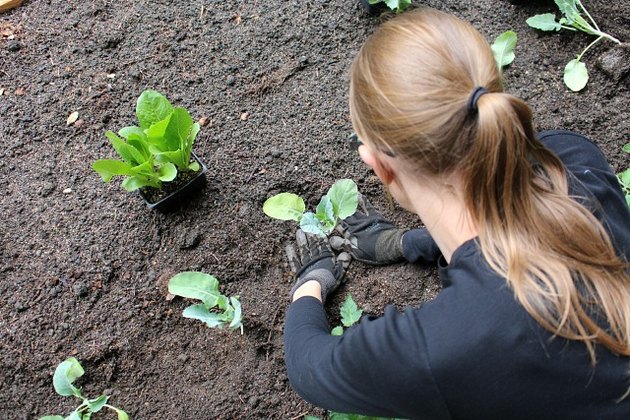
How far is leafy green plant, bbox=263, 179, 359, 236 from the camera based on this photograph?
1699mm

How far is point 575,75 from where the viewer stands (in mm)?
2061

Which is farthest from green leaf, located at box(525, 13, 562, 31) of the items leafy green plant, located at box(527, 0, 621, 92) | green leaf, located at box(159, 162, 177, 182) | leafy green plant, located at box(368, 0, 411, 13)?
green leaf, located at box(159, 162, 177, 182)

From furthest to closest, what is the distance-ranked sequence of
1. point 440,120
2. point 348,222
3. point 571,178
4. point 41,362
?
point 348,222
point 41,362
point 571,178
point 440,120

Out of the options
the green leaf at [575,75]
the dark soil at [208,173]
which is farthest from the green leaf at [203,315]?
the green leaf at [575,75]

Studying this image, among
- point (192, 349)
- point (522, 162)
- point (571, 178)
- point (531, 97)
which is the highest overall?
point (522, 162)

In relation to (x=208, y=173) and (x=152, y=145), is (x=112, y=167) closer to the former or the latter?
(x=152, y=145)

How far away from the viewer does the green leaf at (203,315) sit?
161 cm

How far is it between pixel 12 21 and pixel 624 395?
2.62 meters

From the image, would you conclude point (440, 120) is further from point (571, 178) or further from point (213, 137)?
point (213, 137)

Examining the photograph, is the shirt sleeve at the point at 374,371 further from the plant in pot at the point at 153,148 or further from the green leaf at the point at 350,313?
the plant in pot at the point at 153,148

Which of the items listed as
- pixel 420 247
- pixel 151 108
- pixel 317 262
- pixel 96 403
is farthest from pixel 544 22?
pixel 96 403

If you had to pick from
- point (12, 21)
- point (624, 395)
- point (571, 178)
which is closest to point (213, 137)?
point (12, 21)

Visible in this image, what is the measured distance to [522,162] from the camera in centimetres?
101

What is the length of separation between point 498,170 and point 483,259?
0.17 meters
